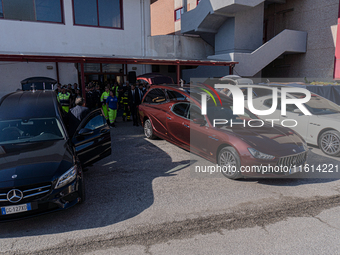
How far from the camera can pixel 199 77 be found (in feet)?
69.7

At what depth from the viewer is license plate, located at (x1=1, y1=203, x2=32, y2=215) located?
3.54m

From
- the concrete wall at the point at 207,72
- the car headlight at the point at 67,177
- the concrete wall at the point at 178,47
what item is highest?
the concrete wall at the point at 178,47

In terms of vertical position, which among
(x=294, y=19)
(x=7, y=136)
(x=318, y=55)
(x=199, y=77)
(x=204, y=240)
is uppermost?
(x=294, y=19)

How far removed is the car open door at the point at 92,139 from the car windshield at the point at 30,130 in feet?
1.14

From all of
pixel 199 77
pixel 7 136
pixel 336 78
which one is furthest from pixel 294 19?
pixel 7 136

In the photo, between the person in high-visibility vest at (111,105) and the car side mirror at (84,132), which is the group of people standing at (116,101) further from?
the car side mirror at (84,132)

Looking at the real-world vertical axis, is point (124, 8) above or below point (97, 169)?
above

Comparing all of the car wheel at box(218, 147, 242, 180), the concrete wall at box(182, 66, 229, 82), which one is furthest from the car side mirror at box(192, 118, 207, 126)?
the concrete wall at box(182, 66, 229, 82)

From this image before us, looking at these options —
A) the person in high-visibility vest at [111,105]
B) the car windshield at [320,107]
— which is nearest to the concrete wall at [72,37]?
the person in high-visibility vest at [111,105]

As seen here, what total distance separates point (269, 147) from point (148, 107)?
14.8 feet

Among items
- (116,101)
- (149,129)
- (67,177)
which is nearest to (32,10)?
(116,101)

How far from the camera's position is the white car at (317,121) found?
691 centimetres

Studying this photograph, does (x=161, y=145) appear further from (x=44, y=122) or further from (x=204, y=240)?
(x=204, y=240)

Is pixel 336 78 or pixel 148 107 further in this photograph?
pixel 336 78
